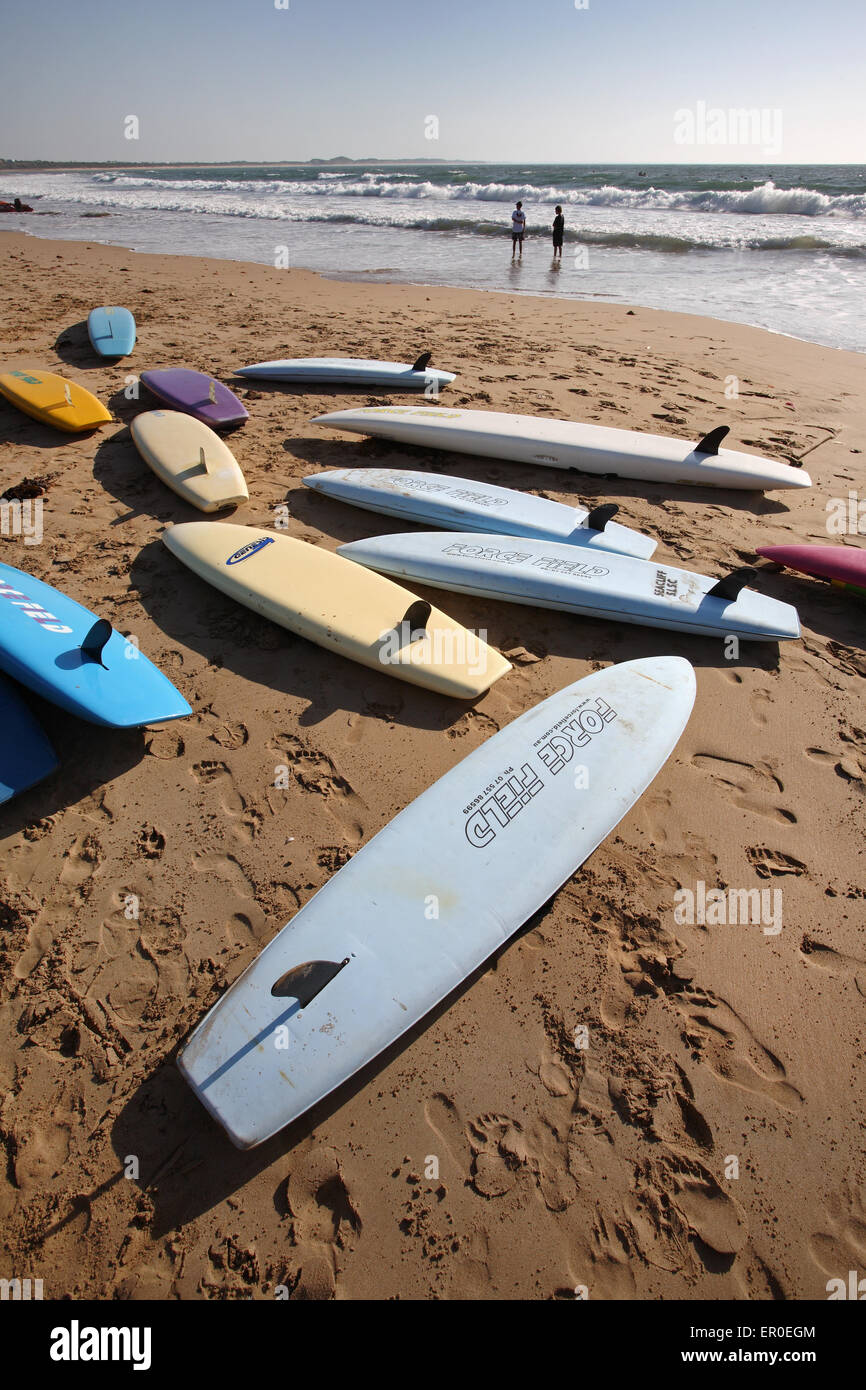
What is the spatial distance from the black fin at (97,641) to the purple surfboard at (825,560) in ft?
12.7

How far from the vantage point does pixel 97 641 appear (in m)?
2.92

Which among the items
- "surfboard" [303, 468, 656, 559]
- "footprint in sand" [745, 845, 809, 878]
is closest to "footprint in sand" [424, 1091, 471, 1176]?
"footprint in sand" [745, 845, 809, 878]

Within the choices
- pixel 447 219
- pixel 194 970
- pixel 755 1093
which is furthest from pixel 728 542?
pixel 447 219

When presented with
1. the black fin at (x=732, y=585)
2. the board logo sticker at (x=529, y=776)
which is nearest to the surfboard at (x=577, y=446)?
the black fin at (x=732, y=585)

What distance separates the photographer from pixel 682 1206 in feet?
5.88

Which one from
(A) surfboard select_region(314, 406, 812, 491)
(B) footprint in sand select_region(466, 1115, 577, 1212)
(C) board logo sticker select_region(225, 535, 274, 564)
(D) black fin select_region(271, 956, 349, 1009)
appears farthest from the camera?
(A) surfboard select_region(314, 406, 812, 491)

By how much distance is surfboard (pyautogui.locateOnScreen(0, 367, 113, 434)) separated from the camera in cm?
520

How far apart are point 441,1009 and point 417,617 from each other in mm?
1858

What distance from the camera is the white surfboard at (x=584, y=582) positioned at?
3.61m

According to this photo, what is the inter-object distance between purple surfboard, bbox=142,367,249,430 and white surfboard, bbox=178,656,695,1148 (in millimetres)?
4017

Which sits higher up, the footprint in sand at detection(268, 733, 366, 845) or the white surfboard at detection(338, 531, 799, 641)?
the white surfboard at detection(338, 531, 799, 641)

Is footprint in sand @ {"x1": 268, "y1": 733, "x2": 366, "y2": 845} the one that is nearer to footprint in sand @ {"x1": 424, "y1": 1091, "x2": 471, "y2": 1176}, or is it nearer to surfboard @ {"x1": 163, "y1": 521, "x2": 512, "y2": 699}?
surfboard @ {"x1": 163, "y1": 521, "x2": 512, "y2": 699}

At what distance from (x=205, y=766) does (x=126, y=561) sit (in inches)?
72.5

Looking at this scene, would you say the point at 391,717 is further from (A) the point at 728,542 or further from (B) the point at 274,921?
(A) the point at 728,542
